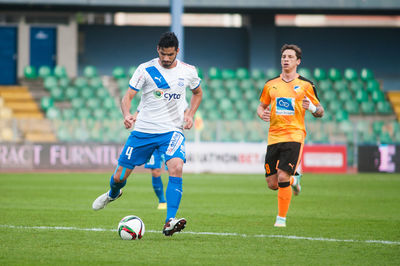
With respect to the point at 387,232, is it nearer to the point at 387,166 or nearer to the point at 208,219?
the point at 208,219

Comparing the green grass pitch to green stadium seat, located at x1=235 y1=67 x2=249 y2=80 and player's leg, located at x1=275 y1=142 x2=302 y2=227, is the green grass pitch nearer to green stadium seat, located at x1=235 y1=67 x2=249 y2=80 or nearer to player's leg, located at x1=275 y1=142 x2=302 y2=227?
player's leg, located at x1=275 y1=142 x2=302 y2=227

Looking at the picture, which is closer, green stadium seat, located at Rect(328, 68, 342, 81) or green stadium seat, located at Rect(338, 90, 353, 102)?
green stadium seat, located at Rect(338, 90, 353, 102)

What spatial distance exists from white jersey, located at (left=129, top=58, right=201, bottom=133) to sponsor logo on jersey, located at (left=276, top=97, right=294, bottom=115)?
1551 mm

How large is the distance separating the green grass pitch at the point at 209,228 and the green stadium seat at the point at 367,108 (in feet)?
38.4

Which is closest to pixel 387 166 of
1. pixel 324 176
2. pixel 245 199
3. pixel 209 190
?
pixel 324 176

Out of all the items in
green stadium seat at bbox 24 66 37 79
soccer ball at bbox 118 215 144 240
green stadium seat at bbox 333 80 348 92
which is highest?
green stadium seat at bbox 24 66 37 79

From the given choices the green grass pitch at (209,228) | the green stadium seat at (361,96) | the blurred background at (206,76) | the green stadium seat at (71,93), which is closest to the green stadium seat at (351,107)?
the blurred background at (206,76)

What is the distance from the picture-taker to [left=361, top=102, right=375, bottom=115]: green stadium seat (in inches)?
1119

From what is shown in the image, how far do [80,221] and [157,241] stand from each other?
7.33 ft

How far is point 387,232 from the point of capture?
345 inches

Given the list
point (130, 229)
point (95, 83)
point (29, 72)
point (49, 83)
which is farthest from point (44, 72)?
point (130, 229)

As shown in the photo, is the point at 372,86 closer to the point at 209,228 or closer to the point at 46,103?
the point at 46,103

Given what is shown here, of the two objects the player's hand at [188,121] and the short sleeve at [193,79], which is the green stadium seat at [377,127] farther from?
the player's hand at [188,121]

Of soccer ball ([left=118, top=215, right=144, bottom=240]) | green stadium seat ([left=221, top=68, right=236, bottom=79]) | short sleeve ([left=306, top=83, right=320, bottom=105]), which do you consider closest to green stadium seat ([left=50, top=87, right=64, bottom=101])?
green stadium seat ([left=221, top=68, right=236, bottom=79])
